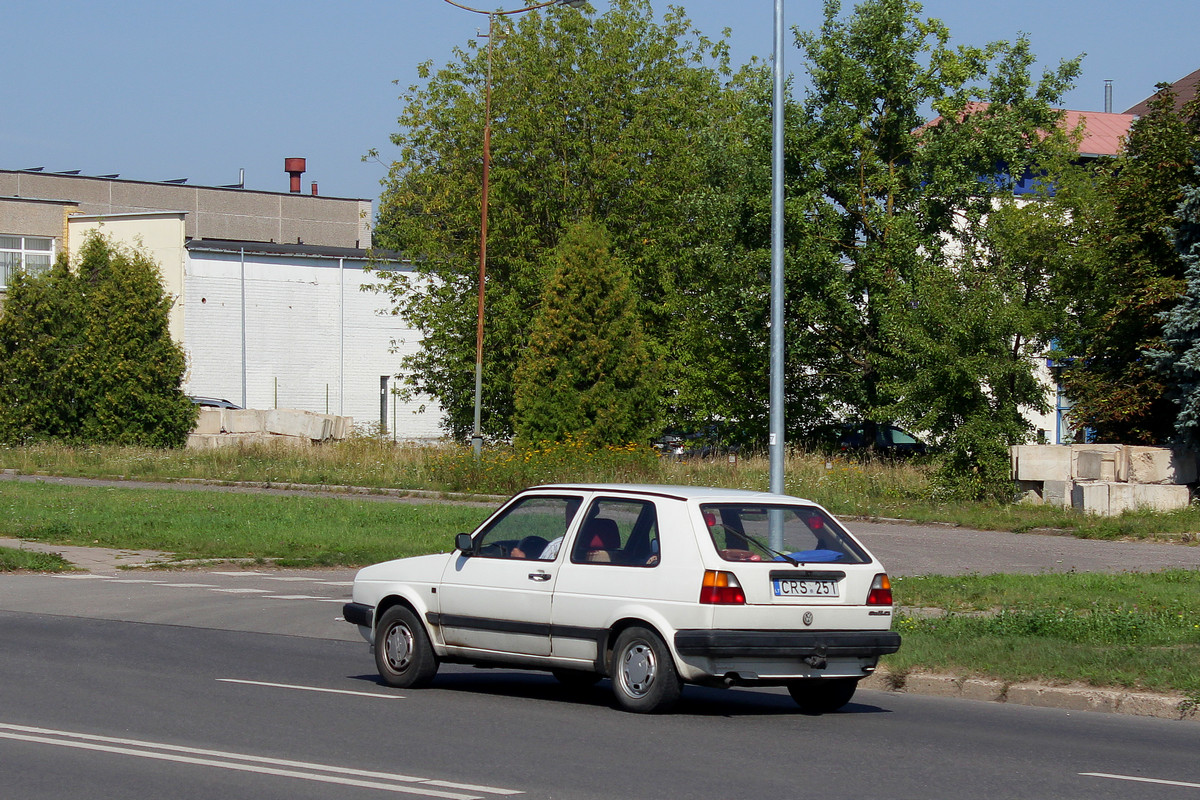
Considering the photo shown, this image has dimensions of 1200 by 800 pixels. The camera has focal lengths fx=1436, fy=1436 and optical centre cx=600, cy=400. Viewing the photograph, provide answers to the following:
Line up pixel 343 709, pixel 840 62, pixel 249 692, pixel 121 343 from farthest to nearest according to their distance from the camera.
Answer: pixel 121 343 → pixel 840 62 → pixel 249 692 → pixel 343 709

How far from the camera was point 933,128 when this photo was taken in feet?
128

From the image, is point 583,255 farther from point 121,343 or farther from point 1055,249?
point 121,343

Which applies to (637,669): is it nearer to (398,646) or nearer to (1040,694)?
(398,646)

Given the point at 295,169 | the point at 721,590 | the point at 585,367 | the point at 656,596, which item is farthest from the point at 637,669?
the point at 295,169

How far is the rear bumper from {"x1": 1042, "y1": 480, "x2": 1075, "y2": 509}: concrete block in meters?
19.7

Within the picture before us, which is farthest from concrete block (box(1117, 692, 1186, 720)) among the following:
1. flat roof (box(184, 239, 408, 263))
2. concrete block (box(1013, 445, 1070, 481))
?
flat roof (box(184, 239, 408, 263))

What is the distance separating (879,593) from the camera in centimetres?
962

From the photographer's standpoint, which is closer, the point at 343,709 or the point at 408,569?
the point at 343,709

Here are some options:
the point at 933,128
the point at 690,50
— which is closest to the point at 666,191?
the point at 690,50

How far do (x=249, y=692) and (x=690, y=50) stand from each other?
142 ft

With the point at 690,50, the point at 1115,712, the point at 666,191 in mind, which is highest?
the point at 690,50

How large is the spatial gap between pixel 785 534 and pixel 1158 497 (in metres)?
19.7

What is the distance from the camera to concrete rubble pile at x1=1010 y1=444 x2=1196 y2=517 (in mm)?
26953

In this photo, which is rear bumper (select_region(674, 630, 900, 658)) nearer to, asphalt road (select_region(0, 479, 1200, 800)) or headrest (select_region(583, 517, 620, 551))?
asphalt road (select_region(0, 479, 1200, 800))
